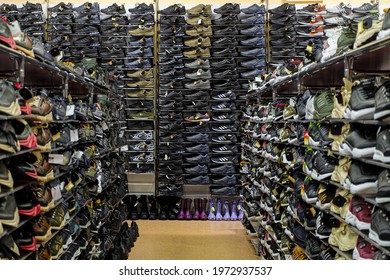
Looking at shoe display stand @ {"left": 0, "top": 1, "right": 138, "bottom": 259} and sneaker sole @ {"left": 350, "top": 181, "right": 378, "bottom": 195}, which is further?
shoe display stand @ {"left": 0, "top": 1, "right": 138, "bottom": 259}

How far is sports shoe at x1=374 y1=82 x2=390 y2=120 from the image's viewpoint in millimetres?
1809

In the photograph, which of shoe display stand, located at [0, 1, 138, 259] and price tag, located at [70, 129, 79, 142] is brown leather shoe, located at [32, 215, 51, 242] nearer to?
shoe display stand, located at [0, 1, 138, 259]

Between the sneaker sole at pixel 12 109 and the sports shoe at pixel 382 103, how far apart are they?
1.82 metres

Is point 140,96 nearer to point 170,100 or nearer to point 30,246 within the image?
point 170,100

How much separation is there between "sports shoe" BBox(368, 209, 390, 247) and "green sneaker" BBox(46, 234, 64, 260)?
2.06 metres

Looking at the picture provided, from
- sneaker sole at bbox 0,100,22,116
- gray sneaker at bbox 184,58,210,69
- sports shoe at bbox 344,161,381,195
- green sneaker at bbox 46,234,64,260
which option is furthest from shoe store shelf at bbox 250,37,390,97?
gray sneaker at bbox 184,58,210,69

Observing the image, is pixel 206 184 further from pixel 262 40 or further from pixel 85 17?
pixel 85 17

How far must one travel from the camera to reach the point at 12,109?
1970mm

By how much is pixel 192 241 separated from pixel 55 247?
3260 millimetres

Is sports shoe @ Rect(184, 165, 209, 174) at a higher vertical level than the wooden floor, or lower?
higher

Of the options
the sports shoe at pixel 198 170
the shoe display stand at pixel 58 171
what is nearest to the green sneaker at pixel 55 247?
the shoe display stand at pixel 58 171

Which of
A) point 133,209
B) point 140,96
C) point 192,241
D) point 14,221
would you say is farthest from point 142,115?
point 14,221

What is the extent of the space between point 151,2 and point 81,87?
4.46 metres

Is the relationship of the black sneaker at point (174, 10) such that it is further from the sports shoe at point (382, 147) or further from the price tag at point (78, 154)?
the sports shoe at point (382, 147)
